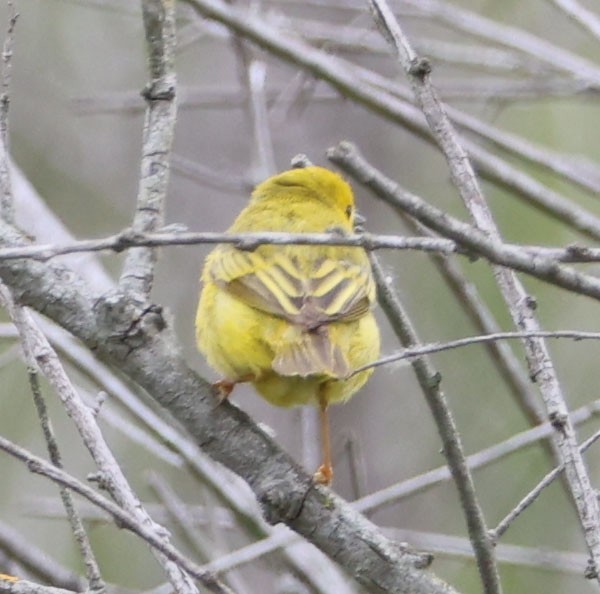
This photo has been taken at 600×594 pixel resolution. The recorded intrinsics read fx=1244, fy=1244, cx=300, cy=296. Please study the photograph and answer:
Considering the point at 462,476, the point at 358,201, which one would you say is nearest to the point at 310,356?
the point at 462,476

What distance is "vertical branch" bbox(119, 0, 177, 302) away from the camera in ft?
8.52

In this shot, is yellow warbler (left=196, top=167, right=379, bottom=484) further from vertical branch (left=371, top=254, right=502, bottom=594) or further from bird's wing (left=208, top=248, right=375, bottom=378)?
vertical branch (left=371, top=254, right=502, bottom=594)

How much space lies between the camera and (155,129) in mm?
2785

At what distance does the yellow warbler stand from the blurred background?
124 cm

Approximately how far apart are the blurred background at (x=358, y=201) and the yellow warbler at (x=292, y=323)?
124 centimetres

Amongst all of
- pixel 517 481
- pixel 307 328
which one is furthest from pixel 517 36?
pixel 517 481

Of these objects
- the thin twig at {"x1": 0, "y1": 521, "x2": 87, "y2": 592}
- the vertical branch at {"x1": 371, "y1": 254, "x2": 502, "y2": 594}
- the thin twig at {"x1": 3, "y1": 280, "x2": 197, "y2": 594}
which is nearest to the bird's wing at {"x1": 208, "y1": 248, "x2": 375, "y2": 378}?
the vertical branch at {"x1": 371, "y1": 254, "x2": 502, "y2": 594}

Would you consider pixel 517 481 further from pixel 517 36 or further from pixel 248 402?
pixel 517 36

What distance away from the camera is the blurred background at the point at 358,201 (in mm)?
6352

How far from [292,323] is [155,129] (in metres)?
0.89

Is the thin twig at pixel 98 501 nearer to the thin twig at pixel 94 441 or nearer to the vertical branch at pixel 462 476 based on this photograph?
the thin twig at pixel 94 441

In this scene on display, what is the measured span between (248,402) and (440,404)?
432 centimetres

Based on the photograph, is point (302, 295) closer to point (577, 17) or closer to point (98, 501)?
point (577, 17)

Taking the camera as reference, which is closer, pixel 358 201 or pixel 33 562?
pixel 33 562
